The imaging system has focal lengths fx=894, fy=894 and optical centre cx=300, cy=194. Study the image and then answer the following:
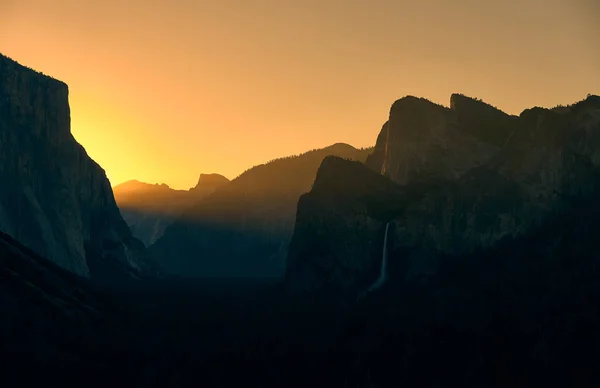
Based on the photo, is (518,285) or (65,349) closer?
(65,349)

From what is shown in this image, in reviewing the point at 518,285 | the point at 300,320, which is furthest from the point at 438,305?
the point at 300,320

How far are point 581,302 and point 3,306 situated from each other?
317ft

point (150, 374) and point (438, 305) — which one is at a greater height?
point (438, 305)

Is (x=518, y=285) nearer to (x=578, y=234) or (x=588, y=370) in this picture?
(x=578, y=234)

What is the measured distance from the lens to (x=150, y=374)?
130 m

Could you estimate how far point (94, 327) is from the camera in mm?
166000

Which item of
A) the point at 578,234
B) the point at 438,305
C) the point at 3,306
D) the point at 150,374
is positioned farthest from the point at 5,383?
the point at 578,234

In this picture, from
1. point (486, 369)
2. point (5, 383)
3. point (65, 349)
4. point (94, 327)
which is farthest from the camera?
point (94, 327)

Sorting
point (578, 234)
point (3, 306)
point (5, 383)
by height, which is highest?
point (578, 234)

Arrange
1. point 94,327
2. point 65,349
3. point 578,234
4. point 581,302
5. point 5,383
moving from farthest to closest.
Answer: point 578,234, point 94,327, point 581,302, point 65,349, point 5,383

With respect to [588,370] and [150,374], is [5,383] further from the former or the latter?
[588,370]

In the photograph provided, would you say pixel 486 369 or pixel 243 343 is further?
pixel 243 343

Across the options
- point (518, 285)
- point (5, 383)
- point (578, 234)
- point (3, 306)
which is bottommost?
point (5, 383)

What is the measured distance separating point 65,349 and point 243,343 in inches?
1188
